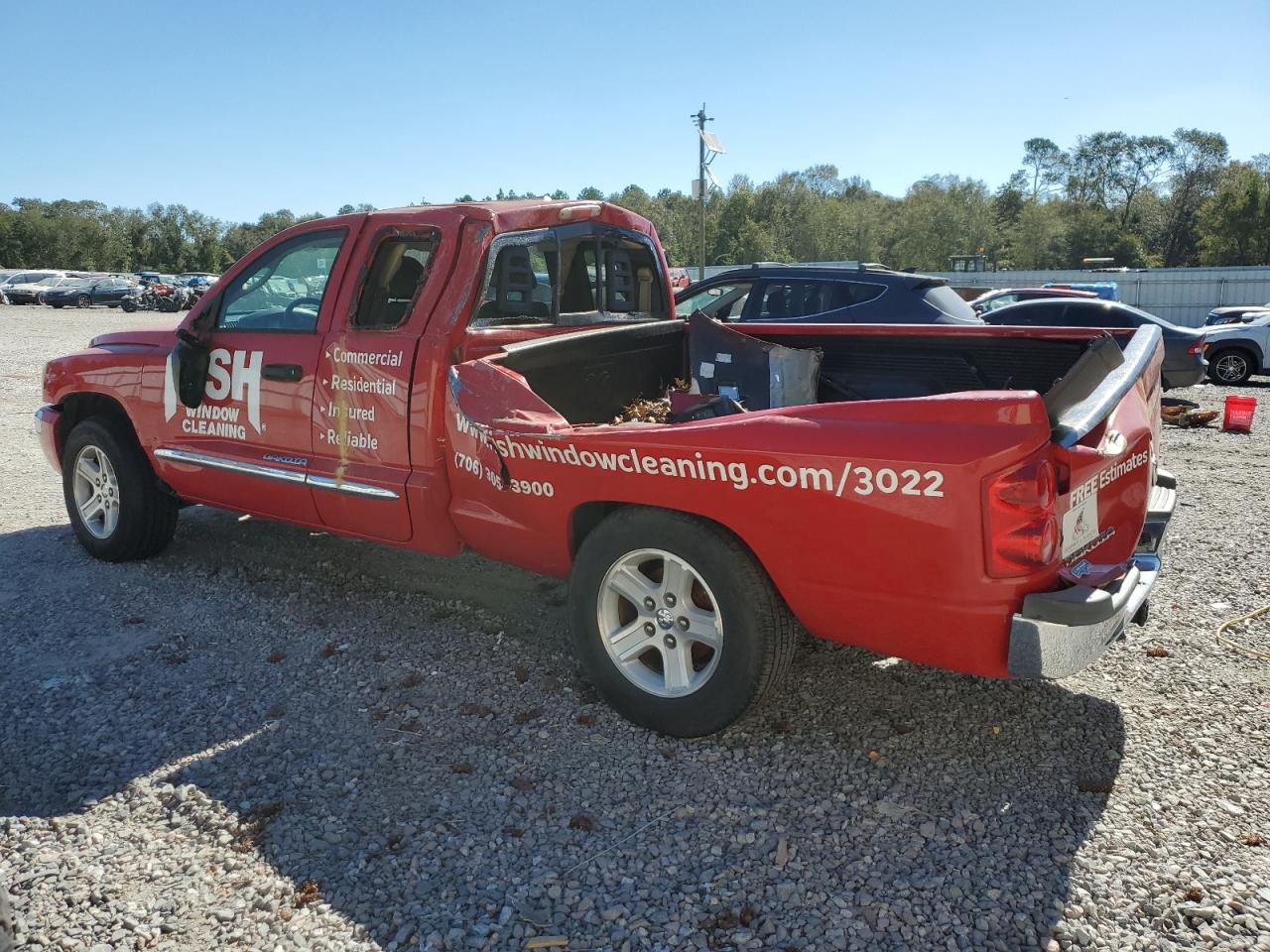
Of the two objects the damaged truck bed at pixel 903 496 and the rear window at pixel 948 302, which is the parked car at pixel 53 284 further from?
the damaged truck bed at pixel 903 496

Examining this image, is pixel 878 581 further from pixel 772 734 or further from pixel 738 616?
pixel 772 734

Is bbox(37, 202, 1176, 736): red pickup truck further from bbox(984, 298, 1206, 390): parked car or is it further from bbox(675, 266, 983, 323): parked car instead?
bbox(984, 298, 1206, 390): parked car

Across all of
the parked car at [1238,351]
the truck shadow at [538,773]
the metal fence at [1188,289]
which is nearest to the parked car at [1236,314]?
the parked car at [1238,351]

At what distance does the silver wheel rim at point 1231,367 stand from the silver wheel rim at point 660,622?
51.2 ft

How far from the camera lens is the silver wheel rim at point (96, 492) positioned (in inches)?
213

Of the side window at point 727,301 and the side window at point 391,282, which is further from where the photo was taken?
the side window at point 727,301

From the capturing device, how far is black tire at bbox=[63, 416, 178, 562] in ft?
17.4

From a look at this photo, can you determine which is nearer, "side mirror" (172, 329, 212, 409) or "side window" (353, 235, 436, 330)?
"side window" (353, 235, 436, 330)

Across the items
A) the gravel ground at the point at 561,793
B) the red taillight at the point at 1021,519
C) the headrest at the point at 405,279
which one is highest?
the headrest at the point at 405,279

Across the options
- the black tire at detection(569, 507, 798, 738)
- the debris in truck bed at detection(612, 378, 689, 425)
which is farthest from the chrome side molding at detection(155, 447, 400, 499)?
the debris in truck bed at detection(612, 378, 689, 425)

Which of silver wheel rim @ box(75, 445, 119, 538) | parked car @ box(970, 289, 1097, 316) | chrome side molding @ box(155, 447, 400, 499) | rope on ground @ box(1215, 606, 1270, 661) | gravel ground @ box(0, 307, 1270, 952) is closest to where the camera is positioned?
gravel ground @ box(0, 307, 1270, 952)

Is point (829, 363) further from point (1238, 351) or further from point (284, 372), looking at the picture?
point (1238, 351)

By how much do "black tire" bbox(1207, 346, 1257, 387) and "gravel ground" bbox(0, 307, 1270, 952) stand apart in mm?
12814

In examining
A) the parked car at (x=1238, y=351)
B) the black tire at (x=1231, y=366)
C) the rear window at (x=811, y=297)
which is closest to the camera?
the rear window at (x=811, y=297)
